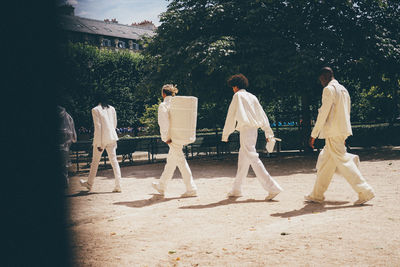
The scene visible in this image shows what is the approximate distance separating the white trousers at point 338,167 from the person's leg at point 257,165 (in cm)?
72

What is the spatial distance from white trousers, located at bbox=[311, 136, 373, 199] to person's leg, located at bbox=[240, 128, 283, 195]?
2.37 ft

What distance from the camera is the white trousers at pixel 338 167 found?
581 cm

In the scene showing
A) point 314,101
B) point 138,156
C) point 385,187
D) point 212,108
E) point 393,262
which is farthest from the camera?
point 212,108

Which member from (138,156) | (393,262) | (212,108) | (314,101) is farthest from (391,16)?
(212,108)

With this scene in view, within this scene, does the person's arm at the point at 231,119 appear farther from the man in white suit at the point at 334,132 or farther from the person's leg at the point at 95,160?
the person's leg at the point at 95,160

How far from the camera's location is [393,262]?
3354 mm

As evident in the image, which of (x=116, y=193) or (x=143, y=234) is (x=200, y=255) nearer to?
(x=143, y=234)

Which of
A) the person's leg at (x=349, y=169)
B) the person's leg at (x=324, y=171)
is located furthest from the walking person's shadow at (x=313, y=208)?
the person's leg at (x=349, y=169)

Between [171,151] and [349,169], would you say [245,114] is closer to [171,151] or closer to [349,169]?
[171,151]

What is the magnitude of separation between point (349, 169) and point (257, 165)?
1.53m

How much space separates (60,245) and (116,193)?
23.7ft

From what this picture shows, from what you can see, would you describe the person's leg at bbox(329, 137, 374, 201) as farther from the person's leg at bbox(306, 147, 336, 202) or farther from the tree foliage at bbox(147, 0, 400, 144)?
the tree foliage at bbox(147, 0, 400, 144)

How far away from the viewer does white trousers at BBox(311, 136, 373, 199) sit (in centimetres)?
581

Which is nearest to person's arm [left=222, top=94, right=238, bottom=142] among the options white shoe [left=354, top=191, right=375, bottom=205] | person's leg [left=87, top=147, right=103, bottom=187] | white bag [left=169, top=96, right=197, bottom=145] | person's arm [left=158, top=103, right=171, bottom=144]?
white bag [left=169, top=96, right=197, bottom=145]
